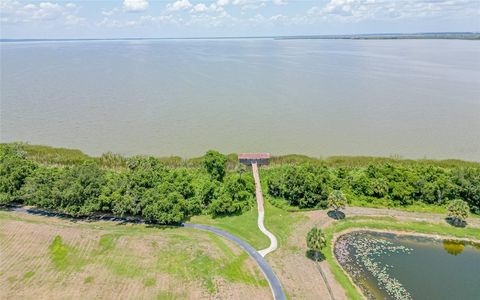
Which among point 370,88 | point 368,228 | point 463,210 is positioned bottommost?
point 368,228

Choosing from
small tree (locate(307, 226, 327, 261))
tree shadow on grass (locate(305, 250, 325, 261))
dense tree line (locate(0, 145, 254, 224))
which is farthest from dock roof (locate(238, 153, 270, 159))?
small tree (locate(307, 226, 327, 261))

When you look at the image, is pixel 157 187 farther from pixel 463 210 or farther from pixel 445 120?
pixel 445 120

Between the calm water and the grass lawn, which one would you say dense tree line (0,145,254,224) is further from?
the calm water

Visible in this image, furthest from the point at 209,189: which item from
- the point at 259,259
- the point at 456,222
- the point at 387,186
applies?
the point at 456,222

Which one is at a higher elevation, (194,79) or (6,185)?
(194,79)

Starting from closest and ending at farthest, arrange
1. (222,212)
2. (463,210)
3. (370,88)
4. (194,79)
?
1. (463,210)
2. (222,212)
3. (370,88)
4. (194,79)

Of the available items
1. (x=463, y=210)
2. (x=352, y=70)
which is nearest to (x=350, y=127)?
(x=463, y=210)
